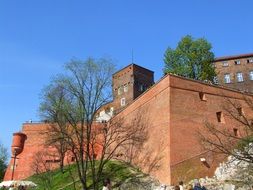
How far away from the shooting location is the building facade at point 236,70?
64625 mm

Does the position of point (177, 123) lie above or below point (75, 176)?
above

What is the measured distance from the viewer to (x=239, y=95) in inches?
1350

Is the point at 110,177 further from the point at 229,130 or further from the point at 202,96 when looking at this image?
the point at 229,130

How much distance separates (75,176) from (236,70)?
37.5 meters

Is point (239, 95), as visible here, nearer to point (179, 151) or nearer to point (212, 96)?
point (212, 96)

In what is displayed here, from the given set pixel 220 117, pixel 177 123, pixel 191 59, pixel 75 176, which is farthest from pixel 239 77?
pixel 177 123

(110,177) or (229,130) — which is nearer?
(110,177)

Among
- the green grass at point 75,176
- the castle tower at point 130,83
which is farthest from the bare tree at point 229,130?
the castle tower at point 130,83

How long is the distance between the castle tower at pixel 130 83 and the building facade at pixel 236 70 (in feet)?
37.1

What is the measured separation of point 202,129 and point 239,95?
601 centimetres

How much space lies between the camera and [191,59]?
48.4m

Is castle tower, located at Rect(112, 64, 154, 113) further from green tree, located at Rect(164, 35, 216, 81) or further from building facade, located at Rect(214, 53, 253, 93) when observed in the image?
green tree, located at Rect(164, 35, 216, 81)

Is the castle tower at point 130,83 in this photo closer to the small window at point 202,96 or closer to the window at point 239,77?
the window at point 239,77

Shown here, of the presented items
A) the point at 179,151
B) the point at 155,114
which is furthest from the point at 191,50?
the point at 179,151
